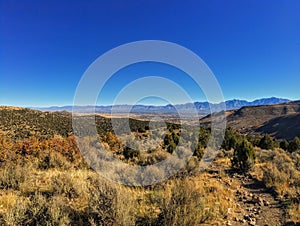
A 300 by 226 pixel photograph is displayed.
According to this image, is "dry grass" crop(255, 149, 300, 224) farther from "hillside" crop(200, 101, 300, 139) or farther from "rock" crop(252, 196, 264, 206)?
"hillside" crop(200, 101, 300, 139)

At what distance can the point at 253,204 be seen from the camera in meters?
7.18

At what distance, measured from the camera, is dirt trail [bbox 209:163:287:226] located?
5969mm

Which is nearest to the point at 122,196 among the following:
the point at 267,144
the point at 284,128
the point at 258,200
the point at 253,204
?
the point at 253,204

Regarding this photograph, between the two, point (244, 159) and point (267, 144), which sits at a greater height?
point (267, 144)

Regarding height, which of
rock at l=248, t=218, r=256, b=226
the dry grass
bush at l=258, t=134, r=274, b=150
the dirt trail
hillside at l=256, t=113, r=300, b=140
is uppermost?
Result: hillside at l=256, t=113, r=300, b=140

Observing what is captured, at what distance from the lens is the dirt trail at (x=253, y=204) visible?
5969 mm

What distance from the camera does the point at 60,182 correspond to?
693 centimetres

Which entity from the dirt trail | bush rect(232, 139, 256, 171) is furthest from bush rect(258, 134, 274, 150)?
the dirt trail

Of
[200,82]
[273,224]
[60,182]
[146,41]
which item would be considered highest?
[146,41]

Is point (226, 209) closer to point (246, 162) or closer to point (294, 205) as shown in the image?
point (294, 205)

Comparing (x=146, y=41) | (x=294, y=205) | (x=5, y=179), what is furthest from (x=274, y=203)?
(x=146, y=41)

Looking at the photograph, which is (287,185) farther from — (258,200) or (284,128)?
(284,128)

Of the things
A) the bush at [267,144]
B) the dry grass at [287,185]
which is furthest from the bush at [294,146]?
the dry grass at [287,185]

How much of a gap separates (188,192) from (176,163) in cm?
454
